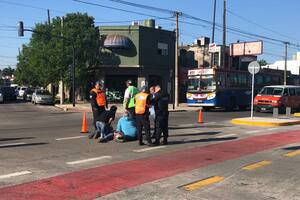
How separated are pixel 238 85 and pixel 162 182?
2704 cm

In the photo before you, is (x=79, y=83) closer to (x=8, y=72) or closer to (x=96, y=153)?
(x=96, y=153)

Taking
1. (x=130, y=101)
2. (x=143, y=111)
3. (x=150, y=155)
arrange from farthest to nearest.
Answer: (x=130, y=101), (x=143, y=111), (x=150, y=155)

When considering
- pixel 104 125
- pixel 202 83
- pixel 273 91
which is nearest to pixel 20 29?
pixel 202 83

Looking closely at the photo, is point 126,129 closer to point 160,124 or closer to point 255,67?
point 160,124

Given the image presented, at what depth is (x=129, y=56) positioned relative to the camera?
4619 cm

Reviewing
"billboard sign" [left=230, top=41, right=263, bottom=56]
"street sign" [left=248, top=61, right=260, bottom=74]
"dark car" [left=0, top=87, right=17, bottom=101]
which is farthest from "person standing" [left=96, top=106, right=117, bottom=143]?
"billboard sign" [left=230, top=41, right=263, bottom=56]

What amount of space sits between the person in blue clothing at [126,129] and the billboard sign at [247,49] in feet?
143

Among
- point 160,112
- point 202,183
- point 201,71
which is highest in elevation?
point 201,71

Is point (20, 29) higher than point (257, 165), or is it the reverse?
point (20, 29)

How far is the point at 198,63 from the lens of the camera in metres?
58.3

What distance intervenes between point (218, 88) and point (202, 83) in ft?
3.90

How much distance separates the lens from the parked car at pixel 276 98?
30859 millimetres

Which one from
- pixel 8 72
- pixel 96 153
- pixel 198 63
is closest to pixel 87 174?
pixel 96 153

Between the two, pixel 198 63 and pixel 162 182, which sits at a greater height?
pixel 198 63
